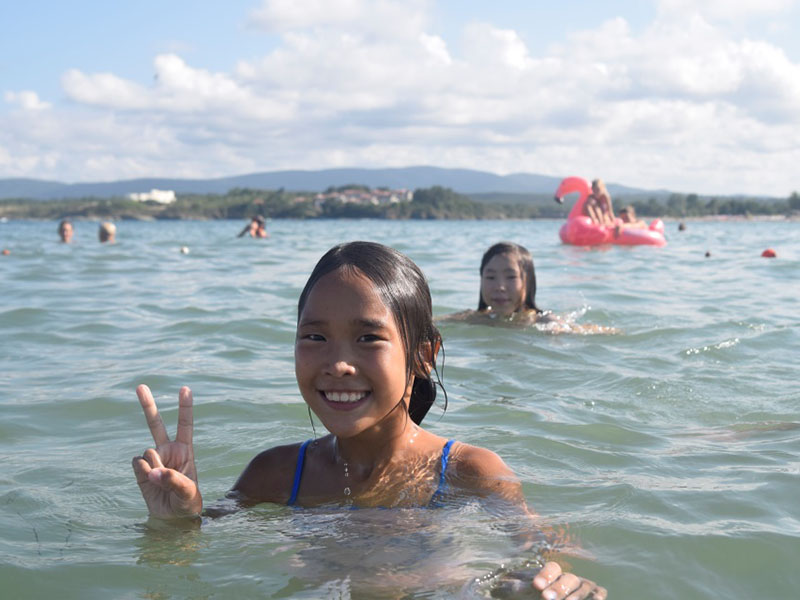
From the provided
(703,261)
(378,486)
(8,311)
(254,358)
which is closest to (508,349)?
(254,358)

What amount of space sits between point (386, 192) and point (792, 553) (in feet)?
491

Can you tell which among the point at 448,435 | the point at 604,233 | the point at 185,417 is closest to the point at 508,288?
the point at 448,435

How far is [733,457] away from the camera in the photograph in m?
4.00

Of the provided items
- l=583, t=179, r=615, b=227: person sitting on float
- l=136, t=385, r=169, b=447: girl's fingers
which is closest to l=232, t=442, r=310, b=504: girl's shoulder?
l=136, t=385, r=169, b=447: girl's fingers

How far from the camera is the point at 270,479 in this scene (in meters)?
3.04

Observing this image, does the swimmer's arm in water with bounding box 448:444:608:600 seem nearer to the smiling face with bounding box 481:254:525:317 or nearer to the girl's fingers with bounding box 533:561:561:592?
the girl's fingers with bounding box 533:561:561:592

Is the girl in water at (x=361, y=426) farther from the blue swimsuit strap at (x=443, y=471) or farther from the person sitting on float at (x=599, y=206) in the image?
the person sitting on float at (x=599, y=206)

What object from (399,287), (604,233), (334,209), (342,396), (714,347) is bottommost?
(714,347)

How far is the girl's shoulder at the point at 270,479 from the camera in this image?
303 cm

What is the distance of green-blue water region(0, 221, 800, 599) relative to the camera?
2.64 metres

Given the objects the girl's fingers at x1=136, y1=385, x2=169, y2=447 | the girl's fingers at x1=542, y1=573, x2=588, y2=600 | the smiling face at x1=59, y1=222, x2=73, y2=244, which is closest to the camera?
the girl's fingers at x1=542, y1=573, x2=588, y2=600

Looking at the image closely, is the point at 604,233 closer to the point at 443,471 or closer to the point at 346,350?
the point at 443,471

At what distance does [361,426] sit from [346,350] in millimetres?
241

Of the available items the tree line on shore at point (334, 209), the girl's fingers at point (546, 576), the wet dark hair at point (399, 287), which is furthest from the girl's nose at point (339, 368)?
the tree line on shore at point (334, 209)
